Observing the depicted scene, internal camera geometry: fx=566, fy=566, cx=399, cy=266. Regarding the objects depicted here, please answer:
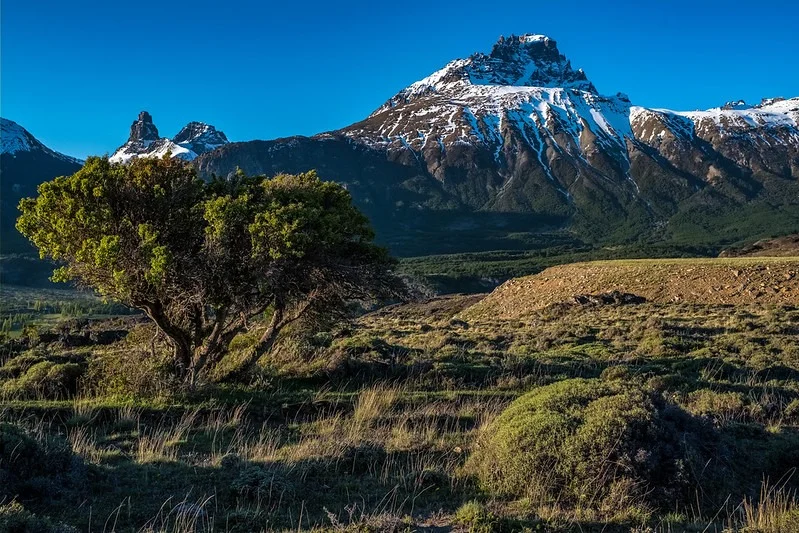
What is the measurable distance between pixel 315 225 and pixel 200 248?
2.20 metres

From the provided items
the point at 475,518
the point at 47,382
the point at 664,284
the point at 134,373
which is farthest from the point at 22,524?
the point at 664,284

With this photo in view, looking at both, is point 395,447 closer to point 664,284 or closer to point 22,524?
point 22,524

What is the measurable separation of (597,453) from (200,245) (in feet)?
25.2

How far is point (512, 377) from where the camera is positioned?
11648 millimetres

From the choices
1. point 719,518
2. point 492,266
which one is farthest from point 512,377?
point 492,266

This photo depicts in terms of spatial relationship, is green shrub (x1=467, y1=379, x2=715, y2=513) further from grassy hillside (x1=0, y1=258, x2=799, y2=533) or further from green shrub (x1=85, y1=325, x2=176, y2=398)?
green shrub (x1=85, y1=325, x2=176, y2=398)

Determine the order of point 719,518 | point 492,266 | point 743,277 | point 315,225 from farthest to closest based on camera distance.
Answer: point 492,266 < point 743,277 < point 315,225 < point 719,518

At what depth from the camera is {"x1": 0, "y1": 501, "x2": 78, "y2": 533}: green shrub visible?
378 centimetres

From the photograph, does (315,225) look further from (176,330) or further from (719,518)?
(719,518)

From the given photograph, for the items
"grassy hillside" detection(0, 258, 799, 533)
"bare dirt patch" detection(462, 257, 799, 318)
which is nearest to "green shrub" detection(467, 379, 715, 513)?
"grassy hillside" detection(0, 258, 799, 533)

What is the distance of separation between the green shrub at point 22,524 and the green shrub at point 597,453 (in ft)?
12.3

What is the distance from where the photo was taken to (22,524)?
3.86 metres

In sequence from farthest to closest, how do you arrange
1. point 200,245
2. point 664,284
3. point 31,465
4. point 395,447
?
point 664,284 < point 200,245 < point 395,447 < point 31,465

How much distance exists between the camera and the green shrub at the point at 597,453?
537cm
